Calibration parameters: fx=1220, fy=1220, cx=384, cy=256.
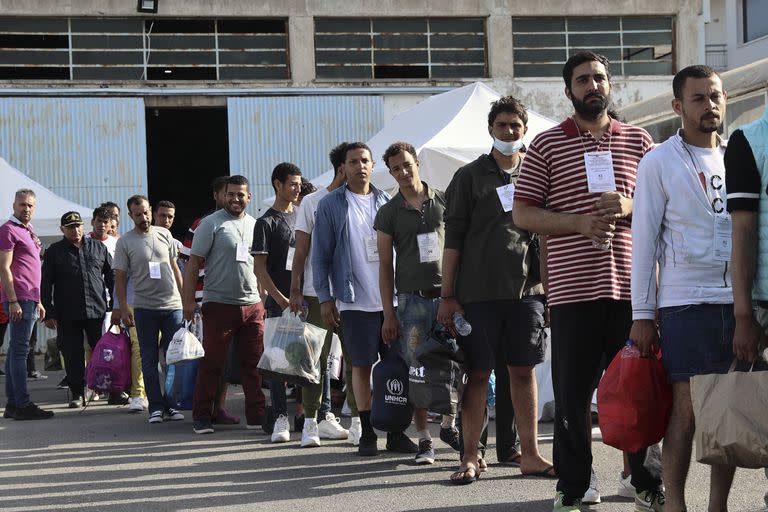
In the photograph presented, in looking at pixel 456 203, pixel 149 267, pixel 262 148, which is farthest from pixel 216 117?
pixel 456 203

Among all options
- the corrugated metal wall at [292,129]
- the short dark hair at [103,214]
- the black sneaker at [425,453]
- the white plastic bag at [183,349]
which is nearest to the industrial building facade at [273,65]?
the corrugated metal wall at [292,129]

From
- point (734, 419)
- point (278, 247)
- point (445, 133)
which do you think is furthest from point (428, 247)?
point (445, 133)

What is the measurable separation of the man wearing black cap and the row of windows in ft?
36.8

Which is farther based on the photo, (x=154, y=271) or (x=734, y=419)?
(x=154, y=271)

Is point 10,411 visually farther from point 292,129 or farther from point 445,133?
point 292,129

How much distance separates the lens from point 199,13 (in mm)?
22641

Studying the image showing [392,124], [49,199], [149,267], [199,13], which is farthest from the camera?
[199,13]

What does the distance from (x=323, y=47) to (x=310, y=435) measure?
15.7 metres

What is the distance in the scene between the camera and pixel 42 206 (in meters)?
16.4

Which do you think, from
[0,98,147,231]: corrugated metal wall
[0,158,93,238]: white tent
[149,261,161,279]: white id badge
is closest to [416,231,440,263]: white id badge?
[149,261,161,279]: white id badge

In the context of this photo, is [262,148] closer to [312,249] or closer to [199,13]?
[199,13]

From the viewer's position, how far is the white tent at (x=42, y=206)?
1596 centimetres

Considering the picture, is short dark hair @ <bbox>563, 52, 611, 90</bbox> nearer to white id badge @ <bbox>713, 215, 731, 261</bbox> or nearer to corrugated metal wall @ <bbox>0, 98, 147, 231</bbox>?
white id badge @ <bbox>713, 215, 731, 261</bbox>

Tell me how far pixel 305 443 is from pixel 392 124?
21.3 feet
